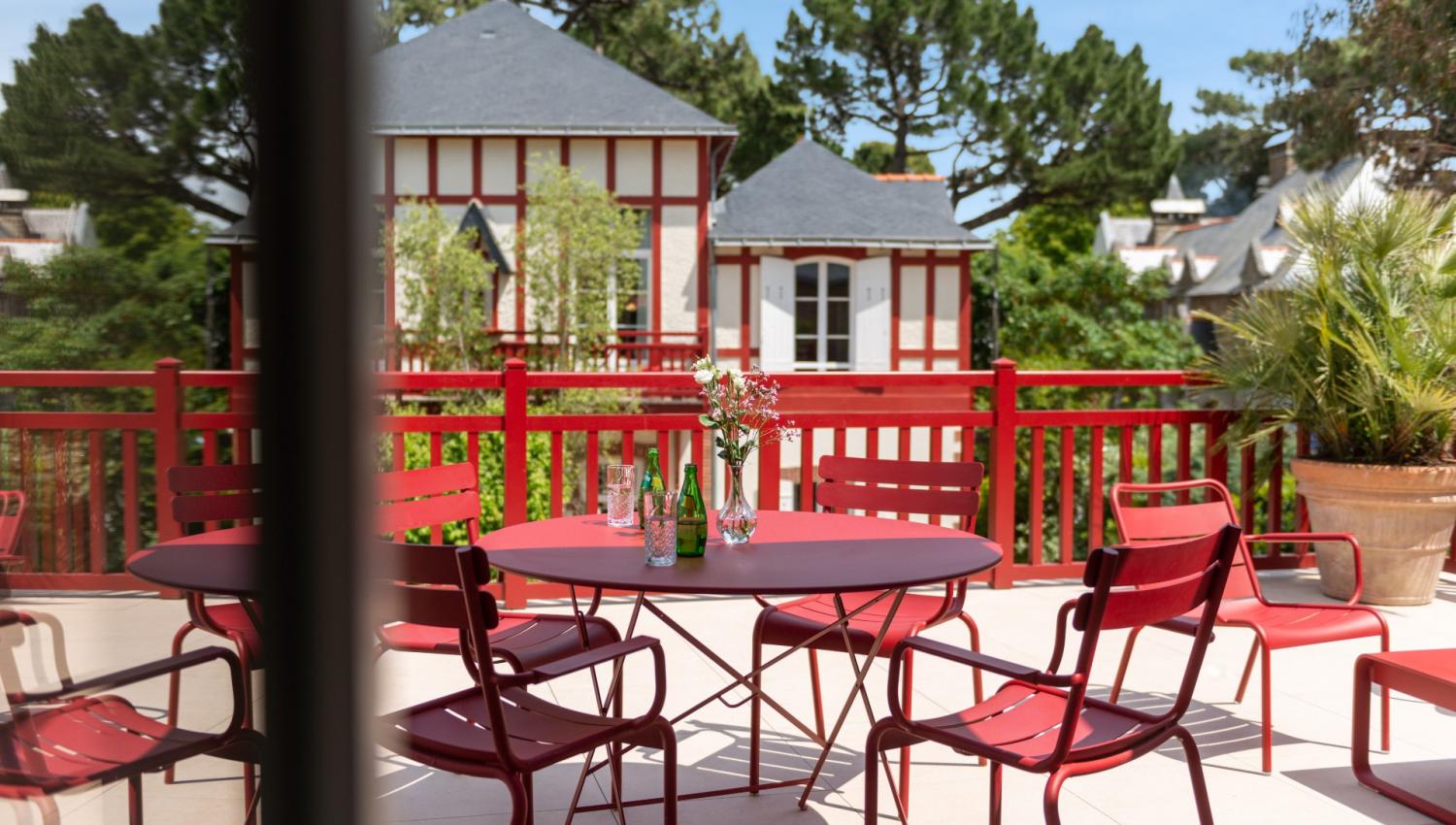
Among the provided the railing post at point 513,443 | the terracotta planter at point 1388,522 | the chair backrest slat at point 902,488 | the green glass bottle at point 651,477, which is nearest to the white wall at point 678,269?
the railing post at point 513,443

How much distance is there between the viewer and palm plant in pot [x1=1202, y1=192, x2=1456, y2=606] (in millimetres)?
5340

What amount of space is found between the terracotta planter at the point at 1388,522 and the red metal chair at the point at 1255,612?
1.47m

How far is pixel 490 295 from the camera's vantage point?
16.6 meters

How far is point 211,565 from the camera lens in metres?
0.44

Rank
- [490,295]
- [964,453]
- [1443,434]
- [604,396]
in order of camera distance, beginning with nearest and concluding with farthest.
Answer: [1443,434]
[964,453]
[604,396]
[490,295]

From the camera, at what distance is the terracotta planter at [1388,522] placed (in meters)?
5.31

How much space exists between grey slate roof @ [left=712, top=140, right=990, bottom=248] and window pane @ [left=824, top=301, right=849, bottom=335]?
106cm

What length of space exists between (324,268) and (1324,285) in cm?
611

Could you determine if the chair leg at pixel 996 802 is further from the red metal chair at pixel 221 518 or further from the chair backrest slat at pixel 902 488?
the red metal chair at pixel 221 518

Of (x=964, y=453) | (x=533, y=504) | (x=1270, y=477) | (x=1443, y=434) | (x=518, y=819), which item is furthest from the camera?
(x=533, y=504)

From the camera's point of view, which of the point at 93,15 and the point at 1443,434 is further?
the point at 1443,434

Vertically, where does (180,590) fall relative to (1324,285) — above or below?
below

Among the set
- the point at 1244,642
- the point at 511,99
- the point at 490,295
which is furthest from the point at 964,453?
the point at 511,99

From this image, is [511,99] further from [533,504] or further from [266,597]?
[266,597]
